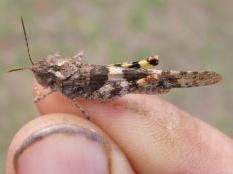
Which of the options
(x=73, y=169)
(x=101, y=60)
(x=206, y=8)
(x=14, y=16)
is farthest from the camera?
(x=206, y=8)

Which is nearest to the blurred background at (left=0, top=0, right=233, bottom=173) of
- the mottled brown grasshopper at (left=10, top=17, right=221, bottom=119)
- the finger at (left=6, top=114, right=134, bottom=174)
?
the mottled brown grasshopper at (left=10, top=17, right=221, bottom=119)

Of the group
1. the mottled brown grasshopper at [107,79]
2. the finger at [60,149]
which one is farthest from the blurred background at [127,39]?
the finger at [60,149]

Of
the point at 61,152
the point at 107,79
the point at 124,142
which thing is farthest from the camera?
the point at 107,79

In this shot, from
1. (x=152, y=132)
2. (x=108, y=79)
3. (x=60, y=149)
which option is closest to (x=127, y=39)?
(x=108, y=79)

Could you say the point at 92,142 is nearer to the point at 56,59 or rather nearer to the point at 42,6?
the point at 56,59

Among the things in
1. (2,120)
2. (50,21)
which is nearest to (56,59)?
(2,120)

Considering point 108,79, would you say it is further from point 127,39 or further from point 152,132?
point 127,39
